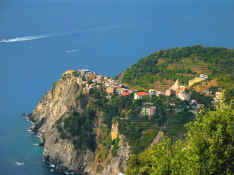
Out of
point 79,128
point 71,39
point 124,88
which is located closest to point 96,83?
point 124,88

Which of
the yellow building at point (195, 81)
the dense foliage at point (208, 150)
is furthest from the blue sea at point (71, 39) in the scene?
the dense foliage at point (208, 150)

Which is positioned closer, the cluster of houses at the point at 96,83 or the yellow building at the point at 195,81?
the cluster of houses at the point at 96,83

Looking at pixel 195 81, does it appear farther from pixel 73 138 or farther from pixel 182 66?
pixel 73 138

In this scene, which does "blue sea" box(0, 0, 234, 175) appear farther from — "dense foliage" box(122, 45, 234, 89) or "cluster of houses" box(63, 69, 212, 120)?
"dense foliage" box(122, 45, 234, 89)

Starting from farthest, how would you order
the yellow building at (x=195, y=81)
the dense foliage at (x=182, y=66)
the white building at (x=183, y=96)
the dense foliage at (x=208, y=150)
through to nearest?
the dense foliage at (x=182, y=66), the yellow building at (x=195, y=81), the white building at (x=183, y=96), the dense foliage at (x=208, y=150)

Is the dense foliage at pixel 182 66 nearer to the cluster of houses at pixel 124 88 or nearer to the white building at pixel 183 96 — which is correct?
the cluster of houses at pixel 124 88

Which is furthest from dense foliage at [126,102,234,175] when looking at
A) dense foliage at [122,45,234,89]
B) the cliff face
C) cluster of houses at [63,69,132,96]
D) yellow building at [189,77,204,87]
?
yellow building at [189,77,204,87]
